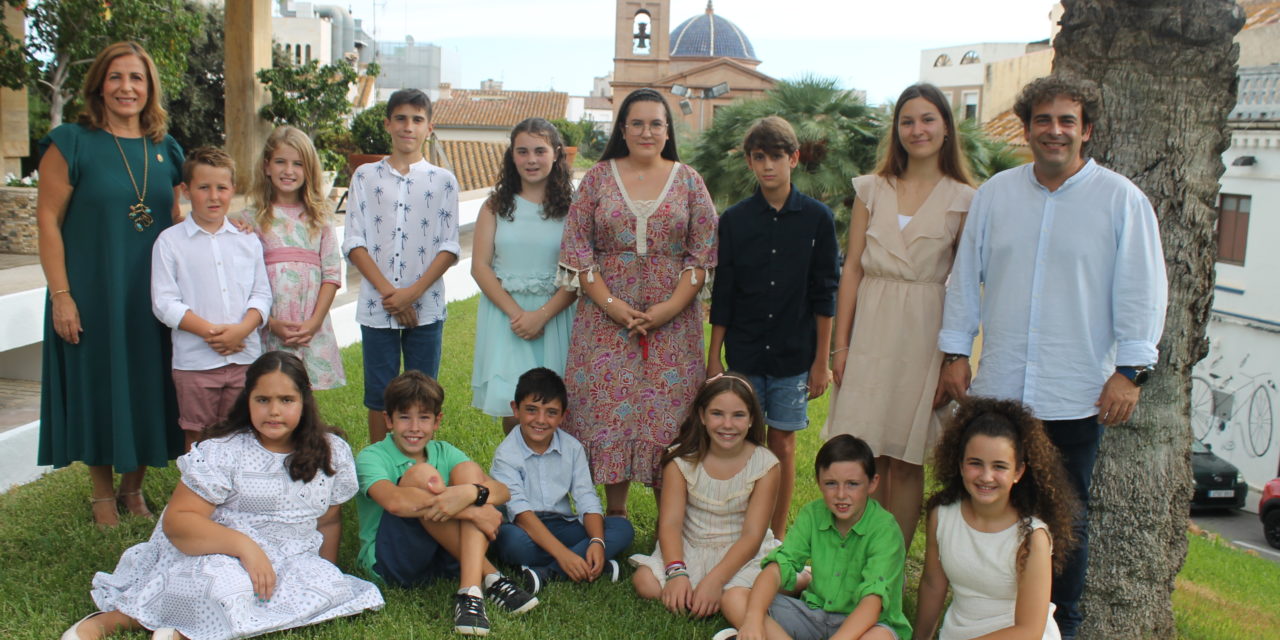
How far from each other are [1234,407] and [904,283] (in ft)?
55.0

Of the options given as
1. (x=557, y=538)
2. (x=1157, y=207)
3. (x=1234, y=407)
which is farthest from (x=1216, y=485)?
(x=557, y=538)

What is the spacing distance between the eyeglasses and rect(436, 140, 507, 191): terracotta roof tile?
1646 centimetres

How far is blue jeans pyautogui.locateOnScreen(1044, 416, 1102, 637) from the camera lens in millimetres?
3320

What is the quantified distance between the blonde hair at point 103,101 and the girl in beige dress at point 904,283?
9.42ft

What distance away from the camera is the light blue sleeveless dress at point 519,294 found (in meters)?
4.41

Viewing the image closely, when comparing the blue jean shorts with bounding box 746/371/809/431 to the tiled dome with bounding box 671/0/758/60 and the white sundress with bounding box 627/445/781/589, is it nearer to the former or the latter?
the white sundress with bounding box 627/445/781/589

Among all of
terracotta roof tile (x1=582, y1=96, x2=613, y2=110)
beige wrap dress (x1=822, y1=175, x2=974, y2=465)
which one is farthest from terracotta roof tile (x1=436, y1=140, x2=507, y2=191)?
terracotta roof tile (x1=582, y1=96, x2=613, y2=110)

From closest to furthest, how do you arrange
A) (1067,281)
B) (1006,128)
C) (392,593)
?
(1067,281) → (392,593) → (1006,128)

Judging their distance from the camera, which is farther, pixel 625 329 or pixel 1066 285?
pixel 625 329

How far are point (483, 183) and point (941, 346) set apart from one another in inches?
741

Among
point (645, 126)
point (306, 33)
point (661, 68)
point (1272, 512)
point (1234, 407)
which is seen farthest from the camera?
point (661, 68)

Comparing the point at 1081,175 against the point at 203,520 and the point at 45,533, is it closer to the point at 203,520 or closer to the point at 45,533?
the point at 203,520

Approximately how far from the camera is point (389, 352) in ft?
15.3

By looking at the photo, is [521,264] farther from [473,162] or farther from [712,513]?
[473,162]
